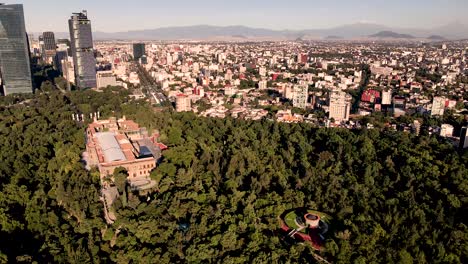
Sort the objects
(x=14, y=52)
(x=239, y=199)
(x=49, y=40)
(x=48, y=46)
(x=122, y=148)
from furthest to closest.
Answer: (x=48, y=46) → (x=49, y=40) → (x=14, y=52) → (x=122, y=148) → (x=239, y=199)

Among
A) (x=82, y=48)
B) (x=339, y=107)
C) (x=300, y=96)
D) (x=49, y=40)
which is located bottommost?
(x=339, y=107)

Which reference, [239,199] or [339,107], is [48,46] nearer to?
[339,107]

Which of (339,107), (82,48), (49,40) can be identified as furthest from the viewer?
(49,40)

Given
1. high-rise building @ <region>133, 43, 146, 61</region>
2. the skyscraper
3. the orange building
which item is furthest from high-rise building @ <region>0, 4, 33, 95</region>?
high-rise building @ <region>133, 43, 146, 61</region>

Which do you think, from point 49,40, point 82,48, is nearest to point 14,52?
→ point 82,48

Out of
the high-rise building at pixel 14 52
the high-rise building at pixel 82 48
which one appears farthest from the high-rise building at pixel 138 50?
the high-rise building at pixel 14 52

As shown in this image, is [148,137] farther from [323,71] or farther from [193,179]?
[323,71]

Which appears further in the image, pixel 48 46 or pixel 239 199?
pixel 48 46
